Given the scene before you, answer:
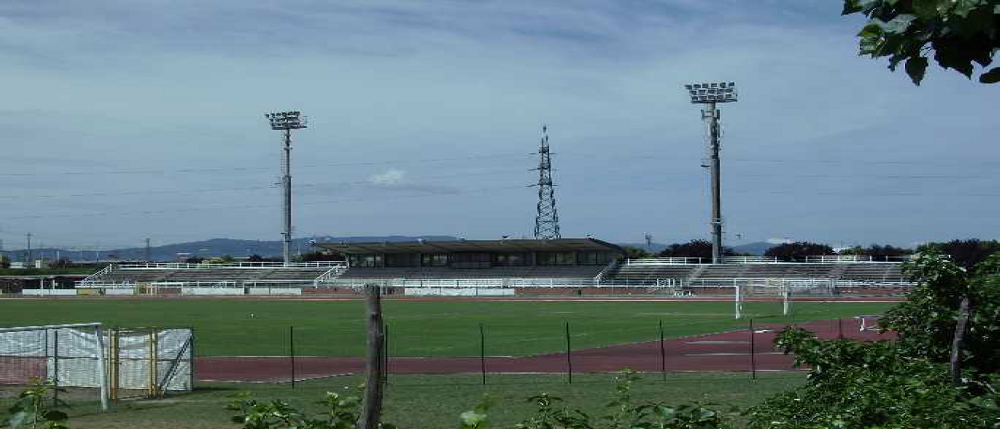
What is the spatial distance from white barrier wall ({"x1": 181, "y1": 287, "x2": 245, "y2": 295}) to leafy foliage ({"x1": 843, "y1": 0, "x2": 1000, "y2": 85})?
340 ft

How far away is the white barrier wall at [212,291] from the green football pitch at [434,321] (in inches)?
906

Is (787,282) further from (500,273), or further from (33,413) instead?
(33,413)

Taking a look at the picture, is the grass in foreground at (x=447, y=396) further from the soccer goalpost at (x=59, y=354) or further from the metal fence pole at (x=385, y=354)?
the soccer goalpost at (x=59, y=354)

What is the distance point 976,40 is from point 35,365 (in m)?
24.4

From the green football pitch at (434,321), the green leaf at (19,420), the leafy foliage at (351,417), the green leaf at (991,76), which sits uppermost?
the green leaf at (991,76)

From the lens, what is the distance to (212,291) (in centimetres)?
10762

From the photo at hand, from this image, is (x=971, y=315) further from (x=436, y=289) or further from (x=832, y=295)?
(x=436, y=289)

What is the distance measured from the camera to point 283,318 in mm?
61500

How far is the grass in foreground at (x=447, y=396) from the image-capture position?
67.4 ft

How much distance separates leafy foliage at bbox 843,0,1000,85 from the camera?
4918 mm

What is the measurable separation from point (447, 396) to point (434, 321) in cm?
3302

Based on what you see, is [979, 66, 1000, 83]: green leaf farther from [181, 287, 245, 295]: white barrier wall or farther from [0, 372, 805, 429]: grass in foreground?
[181, 287, 245, 295]: white barrier wall

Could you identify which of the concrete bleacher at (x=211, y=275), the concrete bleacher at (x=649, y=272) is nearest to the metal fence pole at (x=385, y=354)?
the concrete bleacher at (x=649, y=272)

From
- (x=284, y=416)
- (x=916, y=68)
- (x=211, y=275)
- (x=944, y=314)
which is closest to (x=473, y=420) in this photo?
(x=284, y=416)
